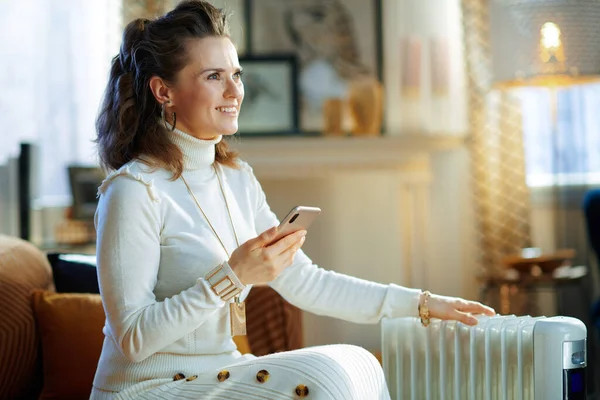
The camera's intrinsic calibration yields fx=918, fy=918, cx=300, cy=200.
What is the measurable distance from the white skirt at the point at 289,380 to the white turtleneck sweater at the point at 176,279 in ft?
0.26

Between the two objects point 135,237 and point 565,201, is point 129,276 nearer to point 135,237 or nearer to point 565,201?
point 135,237

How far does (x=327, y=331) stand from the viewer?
13.4ft

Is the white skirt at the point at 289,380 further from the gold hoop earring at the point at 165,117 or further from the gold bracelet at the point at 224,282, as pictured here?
the gold hoop earring at the point at 165,117

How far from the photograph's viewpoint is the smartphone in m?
1.54

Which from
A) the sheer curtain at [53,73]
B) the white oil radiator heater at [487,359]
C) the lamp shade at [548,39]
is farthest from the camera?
the sheer curtain at [53,73]

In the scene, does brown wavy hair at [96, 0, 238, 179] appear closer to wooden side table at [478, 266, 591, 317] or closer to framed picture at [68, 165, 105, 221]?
wooden side table at [478, 266, 591, 317]

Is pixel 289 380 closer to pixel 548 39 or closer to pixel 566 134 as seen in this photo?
pixel 548 39

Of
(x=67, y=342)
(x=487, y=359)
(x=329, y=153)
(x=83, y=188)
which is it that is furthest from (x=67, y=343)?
(x=83, y=188)

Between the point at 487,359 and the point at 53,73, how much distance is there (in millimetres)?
3309

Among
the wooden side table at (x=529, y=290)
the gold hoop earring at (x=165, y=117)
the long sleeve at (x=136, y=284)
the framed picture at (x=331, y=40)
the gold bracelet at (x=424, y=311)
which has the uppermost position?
the framed picture at (x=331, y=40)

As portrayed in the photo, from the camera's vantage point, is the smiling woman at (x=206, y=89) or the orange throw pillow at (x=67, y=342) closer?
the smiling woman at (x=206, y=89)

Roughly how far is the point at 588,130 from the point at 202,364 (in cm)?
286

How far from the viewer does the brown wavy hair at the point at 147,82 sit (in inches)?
68.2

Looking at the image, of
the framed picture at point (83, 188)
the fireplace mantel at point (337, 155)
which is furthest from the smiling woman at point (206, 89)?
the framed picture at point (83, 188)
